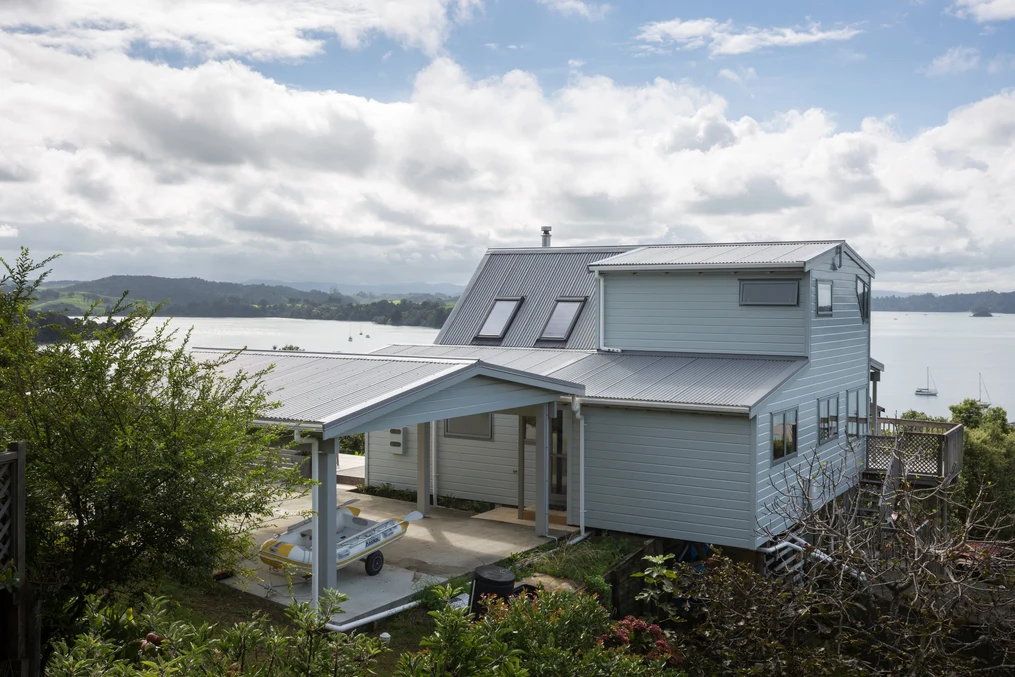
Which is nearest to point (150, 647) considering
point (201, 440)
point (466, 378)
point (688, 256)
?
point (201, 440)

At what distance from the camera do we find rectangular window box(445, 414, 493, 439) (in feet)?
57.5

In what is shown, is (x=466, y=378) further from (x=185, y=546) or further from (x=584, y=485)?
(x=185, y=546)

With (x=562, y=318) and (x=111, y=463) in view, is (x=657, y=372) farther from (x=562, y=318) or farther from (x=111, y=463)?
(x=111, y=463)

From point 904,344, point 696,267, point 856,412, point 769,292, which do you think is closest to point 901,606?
point 769,292

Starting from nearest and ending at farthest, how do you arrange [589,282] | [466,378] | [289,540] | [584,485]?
1. [289,540]
2. [466,378]
3. [584,485]
4. [589,282]

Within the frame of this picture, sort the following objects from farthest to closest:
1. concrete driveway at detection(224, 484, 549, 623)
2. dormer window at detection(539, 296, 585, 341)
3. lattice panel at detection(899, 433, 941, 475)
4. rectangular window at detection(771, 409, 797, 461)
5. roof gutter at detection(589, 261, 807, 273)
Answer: dormer window at detection(539, 296, 585, 341), lattice panel at detection(899, 433, 941, 475), roof gutter at detection(589, 261, 807, 273), rectangular window at detection(771, 409, 797, 461), concrete driveway at detection(224, 484, 549, 623)

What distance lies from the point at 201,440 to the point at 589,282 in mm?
14864

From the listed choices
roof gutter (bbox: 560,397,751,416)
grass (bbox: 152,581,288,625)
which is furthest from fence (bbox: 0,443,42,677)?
roof gutter (bbox: 560,397,751,416)

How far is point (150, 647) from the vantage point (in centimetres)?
615

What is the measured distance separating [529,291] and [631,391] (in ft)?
22.0

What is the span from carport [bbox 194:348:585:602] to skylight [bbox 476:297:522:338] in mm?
5054

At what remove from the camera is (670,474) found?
1529cm

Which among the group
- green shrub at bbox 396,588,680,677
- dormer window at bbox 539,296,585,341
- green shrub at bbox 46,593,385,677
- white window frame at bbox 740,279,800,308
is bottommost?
green shrub at bbox 396,588,680,677

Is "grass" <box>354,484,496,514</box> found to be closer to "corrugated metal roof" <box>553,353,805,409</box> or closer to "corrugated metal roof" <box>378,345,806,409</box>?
"corrugated metal roof" <box>378,345,806,409</box>
